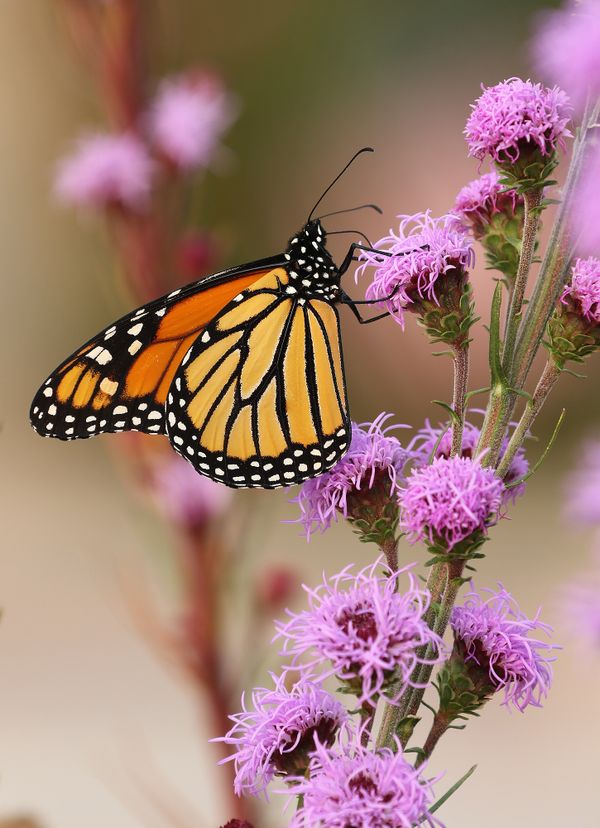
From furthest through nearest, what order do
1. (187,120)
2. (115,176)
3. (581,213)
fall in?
1. (187,120)
2. (115,176)
3. (581,213)

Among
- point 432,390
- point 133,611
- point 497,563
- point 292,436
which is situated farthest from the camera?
point 432,390

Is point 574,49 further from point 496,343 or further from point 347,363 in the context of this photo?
point 347,363

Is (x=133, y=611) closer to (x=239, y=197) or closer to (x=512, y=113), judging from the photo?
(x=512, y=113)

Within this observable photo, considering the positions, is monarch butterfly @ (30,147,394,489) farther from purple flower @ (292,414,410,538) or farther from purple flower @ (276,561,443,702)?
purple flower @ (276,561,443,702)

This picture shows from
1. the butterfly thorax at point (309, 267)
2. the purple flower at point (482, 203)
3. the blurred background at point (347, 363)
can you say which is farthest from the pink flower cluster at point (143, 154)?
the blurred background at point (347, 363)

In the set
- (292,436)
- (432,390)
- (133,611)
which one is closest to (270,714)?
(292,436)

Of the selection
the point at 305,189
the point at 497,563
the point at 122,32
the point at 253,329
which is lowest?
the point at 497,563

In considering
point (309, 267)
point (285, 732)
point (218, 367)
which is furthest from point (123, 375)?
point (285, 732)
